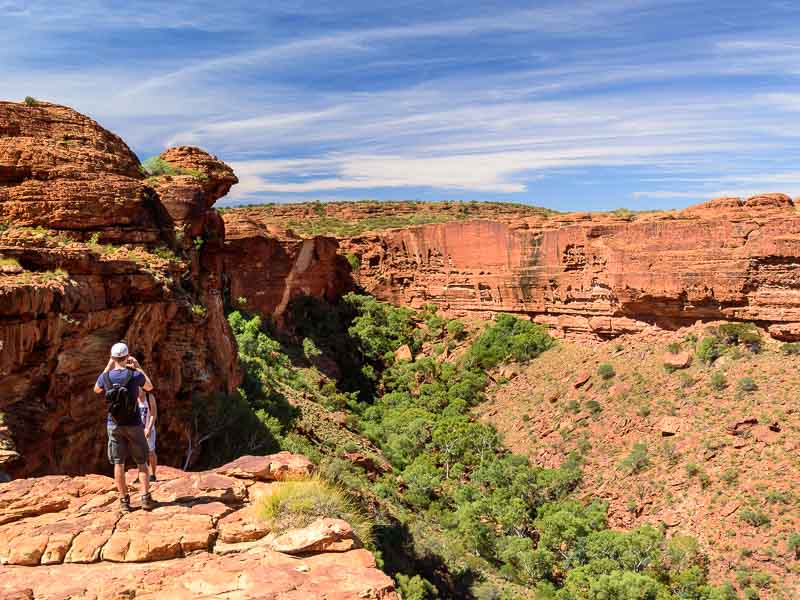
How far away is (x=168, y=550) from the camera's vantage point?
6238 millimetres

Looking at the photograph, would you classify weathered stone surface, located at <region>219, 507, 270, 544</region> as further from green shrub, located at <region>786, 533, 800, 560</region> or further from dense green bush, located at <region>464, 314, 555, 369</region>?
dense green bush, located at <region>464, 314, 555, 369</region>

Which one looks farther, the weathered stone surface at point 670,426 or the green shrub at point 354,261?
the green shrub at point 354,261

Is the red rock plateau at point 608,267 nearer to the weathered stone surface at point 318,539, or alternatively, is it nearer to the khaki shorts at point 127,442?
the weathered stone surface at point 318,539

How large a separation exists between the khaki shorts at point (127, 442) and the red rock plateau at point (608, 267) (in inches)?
1003

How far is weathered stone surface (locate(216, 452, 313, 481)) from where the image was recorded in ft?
27.1

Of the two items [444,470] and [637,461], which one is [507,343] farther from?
[637,461]

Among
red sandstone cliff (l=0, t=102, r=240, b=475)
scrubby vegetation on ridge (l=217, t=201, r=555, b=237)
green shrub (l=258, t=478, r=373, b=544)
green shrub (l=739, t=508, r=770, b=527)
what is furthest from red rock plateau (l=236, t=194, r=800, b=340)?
green shrub (l=258, t=478, r=373, b=544)

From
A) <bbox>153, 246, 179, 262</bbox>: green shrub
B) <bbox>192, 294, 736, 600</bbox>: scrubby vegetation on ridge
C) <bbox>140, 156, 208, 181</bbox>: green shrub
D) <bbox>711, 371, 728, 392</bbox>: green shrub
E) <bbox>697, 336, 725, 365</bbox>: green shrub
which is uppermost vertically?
<bbox>140, 156, 208, 181</bbox>: green shrub

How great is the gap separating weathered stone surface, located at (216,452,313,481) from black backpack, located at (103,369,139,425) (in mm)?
1564

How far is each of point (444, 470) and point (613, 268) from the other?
13.1 meters

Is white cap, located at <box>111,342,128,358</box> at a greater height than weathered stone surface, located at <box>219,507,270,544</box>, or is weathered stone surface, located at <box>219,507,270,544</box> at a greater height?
white cap, located at <box>111,342,128,358</box>

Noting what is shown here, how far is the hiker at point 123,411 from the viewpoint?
7305 millimetres

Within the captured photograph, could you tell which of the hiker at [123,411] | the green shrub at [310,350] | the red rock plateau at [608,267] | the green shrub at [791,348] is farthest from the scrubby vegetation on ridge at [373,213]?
the hiker at [123,411]

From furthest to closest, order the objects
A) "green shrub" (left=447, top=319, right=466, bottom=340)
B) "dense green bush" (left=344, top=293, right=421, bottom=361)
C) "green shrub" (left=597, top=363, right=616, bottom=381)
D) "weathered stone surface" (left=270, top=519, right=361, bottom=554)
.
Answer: "dense green bush" (left=344, top=293, right=421, bottom=361) → "green shrub" (left=447, top=319, right=466, bottom=340) → "green shrub" (left=597, top=363, right=616, bottom=381) → "weathered stone surface" (left=270, top=519, right=361, bottom=554)
